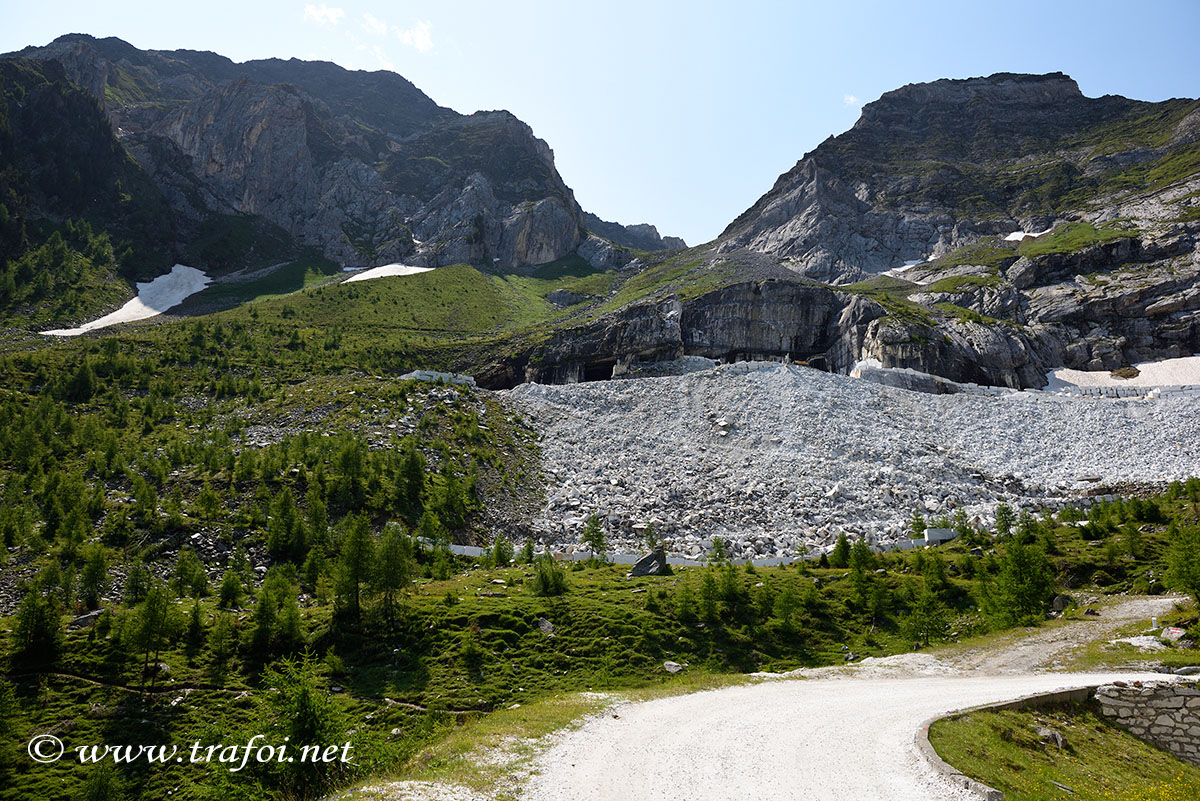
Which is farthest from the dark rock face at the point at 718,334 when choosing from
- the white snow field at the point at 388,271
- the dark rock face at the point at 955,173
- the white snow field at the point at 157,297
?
the white snow field at the point at 388,271

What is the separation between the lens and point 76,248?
10800 cm

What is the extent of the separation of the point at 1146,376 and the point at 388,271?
476 feet

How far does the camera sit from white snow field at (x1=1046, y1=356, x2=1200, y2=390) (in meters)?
83.5

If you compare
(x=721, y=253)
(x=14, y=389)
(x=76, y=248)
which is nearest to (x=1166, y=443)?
(x=14, y=389)

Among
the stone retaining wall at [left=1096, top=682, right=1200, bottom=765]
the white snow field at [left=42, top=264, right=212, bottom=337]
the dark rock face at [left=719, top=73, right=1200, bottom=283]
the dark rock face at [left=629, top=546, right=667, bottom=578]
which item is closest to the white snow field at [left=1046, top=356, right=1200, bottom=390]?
the dark rock face at [left=719, top=73, right=1200, bottom=283]

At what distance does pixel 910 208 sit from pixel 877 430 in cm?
12830

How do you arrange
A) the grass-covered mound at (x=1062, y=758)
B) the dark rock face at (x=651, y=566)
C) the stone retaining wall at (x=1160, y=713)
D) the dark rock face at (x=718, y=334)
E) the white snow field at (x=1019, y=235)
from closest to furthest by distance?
the grass-covered mound at (x=1062, y=758) < the stone retaining wall at (x=1160, y=713) < the dark rock face at (x=651, y=566) < the dark rock face at (x=718, y=334) < the white snow field at (x=1019, y=235)

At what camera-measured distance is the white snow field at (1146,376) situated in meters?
83.5

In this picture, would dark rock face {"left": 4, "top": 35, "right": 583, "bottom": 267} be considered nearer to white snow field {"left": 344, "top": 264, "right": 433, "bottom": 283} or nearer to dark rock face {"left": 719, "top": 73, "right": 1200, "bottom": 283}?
white snow field {"left": 344, "top": 264, "right": 433, "bottom": 283}

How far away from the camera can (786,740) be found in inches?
500

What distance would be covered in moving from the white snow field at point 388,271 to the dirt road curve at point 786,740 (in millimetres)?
134382

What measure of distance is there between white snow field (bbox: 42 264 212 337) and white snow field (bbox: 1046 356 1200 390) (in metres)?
144

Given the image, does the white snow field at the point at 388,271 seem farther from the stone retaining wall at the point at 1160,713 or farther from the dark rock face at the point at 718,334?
the stone retaining wall at the point at 1160,713

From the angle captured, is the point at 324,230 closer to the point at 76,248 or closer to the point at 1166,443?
the point at 76,248
